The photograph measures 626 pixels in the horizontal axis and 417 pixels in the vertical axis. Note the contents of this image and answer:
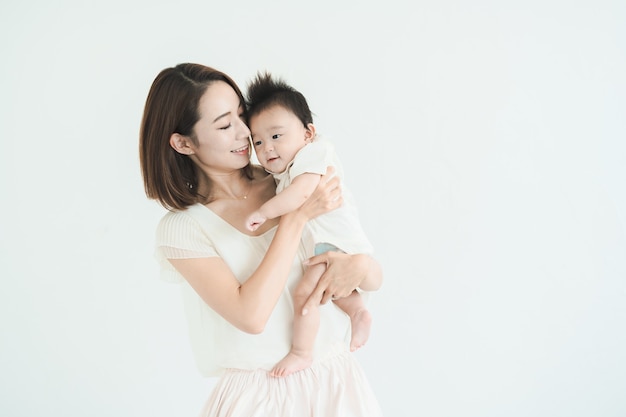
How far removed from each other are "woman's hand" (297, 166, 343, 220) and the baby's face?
0.41 ft

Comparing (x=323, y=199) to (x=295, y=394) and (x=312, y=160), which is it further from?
(x=295, y=394)

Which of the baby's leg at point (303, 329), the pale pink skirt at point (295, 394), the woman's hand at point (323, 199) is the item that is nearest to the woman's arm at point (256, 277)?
the woman's hand at point (323, 199)

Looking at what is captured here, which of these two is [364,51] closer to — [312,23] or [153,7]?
[312,23]

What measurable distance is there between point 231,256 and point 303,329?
271 millimetres

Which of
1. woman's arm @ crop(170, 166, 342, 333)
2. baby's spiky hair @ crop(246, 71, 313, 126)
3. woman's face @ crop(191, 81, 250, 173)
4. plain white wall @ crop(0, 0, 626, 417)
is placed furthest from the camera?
plain white wall @ crop(0, 0, 626, 417)

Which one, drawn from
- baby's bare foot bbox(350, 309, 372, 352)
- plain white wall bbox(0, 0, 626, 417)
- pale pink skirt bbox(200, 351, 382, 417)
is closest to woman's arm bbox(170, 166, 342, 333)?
pale pink skirt bbox(200, 351, 382, 417)

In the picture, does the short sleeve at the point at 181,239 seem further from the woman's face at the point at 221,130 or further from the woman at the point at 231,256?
the woman's face at the point at 221,130

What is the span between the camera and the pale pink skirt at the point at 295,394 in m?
1.72

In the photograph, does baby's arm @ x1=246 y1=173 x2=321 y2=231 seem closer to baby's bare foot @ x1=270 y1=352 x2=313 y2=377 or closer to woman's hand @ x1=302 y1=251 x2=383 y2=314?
woman's hand @ x1=302 y1=251 x2=383 y2=314

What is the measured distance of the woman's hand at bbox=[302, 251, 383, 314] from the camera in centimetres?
169

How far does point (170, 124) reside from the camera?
1.70m

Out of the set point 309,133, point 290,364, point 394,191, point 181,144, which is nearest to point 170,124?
point 181,144

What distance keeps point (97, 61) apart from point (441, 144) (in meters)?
1.52

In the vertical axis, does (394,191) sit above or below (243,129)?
below
